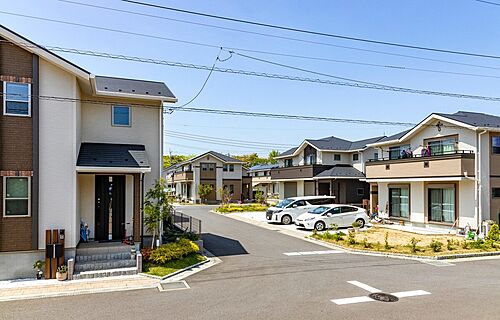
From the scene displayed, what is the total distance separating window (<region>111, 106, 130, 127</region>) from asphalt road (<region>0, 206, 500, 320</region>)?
6.20m

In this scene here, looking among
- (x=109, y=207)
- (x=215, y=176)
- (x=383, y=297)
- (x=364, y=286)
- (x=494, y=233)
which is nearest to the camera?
(x=383, y=297)

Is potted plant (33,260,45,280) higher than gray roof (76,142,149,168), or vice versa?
gray roof (76,142,149,168)

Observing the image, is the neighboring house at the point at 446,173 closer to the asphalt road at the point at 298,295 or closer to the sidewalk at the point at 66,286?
the asphalt road at the point at 298,295

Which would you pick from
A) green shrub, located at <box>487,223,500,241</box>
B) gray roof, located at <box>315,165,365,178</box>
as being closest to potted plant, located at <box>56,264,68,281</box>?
green shrub, located at <box>487,223,500,241</box>

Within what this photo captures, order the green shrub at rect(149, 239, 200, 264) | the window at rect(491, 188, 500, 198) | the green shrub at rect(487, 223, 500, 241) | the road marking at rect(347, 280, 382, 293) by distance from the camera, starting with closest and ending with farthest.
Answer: the road marking at rect(347, 280, 382, 293) < the green shrub at rect(149, 239, 200, 264) < the green shrub at rect(487, 223, 500, 241) < the window at rect(491, 188, 500, 198)

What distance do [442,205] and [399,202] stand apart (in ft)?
10.5

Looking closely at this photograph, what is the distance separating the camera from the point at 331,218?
66.2 ft

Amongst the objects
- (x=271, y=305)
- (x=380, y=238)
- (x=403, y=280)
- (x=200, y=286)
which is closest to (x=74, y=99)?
(x=200, y=286)

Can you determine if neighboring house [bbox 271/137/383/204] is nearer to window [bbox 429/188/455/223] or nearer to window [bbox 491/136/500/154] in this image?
window [bbox 429/188/455/223]

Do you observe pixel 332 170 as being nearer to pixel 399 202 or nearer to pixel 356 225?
pixel 399 202

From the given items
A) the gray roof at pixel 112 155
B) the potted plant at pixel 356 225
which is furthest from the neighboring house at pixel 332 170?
the gray roof at pixel 112 155

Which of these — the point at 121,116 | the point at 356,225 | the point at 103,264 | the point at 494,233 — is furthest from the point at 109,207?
the point at 494,233

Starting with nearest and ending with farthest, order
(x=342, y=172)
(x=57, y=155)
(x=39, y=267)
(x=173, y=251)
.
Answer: (x=39, y=267)
(x=57, y=155)
(x=173, y=251)
(x=342, y=172)

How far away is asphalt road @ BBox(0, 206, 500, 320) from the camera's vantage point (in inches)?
296
